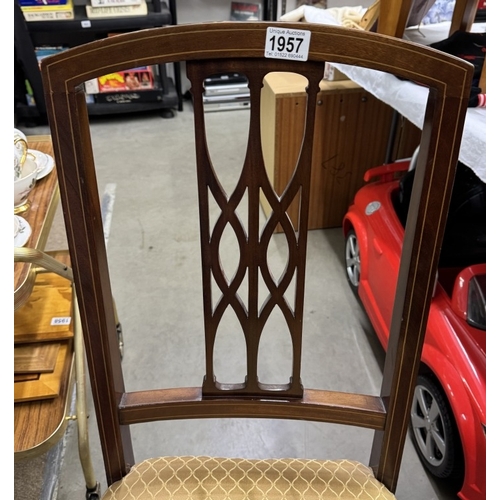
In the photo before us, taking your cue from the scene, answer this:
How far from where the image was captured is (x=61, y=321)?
3.41 ft

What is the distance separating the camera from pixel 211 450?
1246 millimetres

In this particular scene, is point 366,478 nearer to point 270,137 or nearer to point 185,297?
point 185,297

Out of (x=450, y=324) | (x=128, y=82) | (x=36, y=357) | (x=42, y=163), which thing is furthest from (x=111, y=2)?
(x=450, y=324)

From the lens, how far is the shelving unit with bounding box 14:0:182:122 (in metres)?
2.60

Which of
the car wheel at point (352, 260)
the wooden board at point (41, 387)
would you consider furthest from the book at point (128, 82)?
the wooden board at point (41, 387)

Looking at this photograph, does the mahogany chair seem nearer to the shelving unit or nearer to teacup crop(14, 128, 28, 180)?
teacup crop(14, 128, 28, 180)

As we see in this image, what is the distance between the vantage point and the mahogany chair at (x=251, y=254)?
47 centimetres

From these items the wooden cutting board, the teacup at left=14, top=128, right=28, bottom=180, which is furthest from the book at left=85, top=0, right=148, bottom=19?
the wooden cutting board

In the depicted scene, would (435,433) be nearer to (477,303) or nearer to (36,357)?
(477,303)

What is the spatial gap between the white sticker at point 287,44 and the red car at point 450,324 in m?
0.80

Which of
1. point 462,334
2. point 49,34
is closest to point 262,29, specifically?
point 462,334

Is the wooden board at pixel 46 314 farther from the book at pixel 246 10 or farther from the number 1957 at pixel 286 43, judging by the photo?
the book at pixel 246 10

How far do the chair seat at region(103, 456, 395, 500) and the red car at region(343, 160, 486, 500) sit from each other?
0.42 meters

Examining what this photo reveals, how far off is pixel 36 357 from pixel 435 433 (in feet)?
2.91
